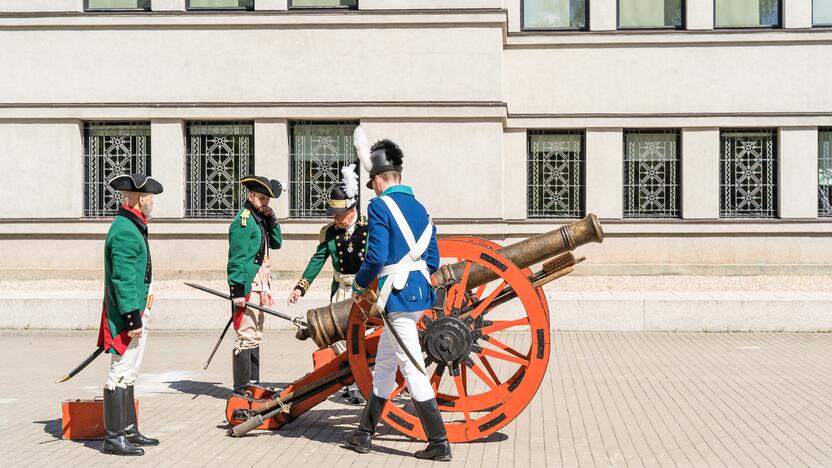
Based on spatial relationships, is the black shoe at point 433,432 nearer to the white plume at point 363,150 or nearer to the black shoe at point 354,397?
the white plume at point 363,150

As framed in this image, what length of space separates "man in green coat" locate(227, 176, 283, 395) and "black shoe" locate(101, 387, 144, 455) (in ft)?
5.25

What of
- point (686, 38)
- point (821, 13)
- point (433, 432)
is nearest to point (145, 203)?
point (433, 432)

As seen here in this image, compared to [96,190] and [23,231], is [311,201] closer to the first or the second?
[96,190]

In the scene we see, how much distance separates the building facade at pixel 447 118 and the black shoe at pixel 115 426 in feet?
39.5

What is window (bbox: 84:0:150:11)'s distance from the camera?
64.0 feet

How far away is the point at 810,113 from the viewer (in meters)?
20.1

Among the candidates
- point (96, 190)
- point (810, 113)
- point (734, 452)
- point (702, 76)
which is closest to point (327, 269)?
point (96, 190)

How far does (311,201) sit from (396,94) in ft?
8.39

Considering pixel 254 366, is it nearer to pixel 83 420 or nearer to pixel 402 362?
pixel 83 420

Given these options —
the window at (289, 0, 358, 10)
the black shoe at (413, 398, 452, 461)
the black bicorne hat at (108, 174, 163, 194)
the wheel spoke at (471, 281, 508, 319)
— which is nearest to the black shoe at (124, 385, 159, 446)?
the black bicorne hat at (108, 174, 163, 194)

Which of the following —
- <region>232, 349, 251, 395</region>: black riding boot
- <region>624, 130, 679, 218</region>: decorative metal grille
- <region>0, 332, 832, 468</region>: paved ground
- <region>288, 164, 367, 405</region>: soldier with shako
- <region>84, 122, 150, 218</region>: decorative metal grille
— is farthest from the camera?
<region>624, 130, 679, 218</region>: decorative metal grille

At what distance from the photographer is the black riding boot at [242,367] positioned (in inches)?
342

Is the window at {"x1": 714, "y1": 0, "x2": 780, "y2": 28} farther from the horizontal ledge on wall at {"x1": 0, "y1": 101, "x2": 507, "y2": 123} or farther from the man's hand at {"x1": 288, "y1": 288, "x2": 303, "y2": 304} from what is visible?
the man's hand at {"x1": 288, "y1": 288, "x2": 303, "y2": 304}


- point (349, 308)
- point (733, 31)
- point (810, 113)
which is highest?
point (733, 31)
